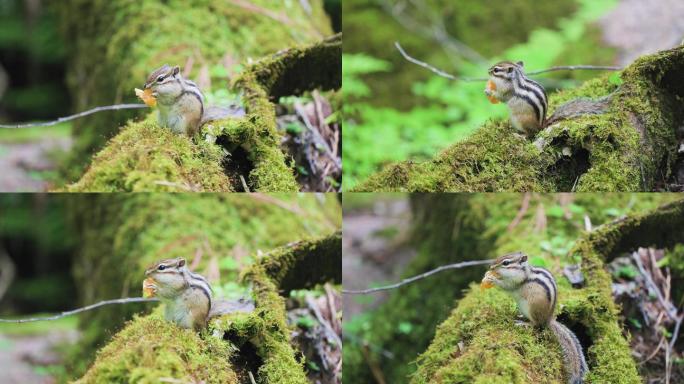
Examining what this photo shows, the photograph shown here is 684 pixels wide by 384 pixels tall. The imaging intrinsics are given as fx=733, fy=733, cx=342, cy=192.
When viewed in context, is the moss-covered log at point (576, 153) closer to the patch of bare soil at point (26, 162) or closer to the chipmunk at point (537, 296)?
the chipmunk at point (537, 296)

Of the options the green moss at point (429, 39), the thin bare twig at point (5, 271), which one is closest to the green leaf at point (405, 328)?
the green moss at point (429, 39)

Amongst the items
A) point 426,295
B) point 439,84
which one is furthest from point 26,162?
point 426,295

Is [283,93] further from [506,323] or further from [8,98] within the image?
[8,98]

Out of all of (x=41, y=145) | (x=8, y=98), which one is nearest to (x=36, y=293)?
(x=41, y=145)

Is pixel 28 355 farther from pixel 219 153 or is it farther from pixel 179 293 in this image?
pixel 219 153

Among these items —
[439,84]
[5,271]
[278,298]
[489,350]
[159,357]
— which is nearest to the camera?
[159,357]

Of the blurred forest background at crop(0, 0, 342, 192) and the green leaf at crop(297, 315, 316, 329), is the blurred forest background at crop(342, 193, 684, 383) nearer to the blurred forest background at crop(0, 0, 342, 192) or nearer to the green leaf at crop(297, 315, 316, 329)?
the green leaf at crop(297, 315, 316, 329)

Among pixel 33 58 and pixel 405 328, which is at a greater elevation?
pixel 33 58
